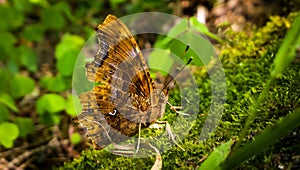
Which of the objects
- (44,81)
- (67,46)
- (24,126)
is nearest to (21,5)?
(67,46)

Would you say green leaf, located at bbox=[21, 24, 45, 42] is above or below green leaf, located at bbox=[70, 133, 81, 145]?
above

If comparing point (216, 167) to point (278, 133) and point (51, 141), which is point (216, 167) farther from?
point (51, 141)

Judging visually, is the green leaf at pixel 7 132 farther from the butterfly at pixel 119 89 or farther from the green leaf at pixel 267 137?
the green leaf at pixel 267 137

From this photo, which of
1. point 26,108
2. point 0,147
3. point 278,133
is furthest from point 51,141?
point 278,133

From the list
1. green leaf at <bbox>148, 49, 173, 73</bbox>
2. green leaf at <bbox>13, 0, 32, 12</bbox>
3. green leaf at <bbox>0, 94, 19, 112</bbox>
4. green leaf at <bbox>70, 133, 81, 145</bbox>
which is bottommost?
green leaf at <bbox>70, 133, 81, 145</bbox>

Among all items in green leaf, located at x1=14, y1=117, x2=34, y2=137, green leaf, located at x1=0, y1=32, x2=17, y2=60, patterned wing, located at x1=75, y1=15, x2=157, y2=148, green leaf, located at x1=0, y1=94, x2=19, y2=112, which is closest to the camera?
patterned wing, located at x1=75, y1=15, x2=157, y2=148

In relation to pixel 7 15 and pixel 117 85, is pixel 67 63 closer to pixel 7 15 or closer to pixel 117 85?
pixel 7 15

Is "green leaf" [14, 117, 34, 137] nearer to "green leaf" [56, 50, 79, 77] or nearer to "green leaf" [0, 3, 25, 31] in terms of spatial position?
"green leaf" [56, 50, 79, 77]

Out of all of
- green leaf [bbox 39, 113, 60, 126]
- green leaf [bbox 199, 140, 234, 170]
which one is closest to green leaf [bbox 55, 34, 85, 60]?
green leaf [bbox 39, 113, 60, 126]
